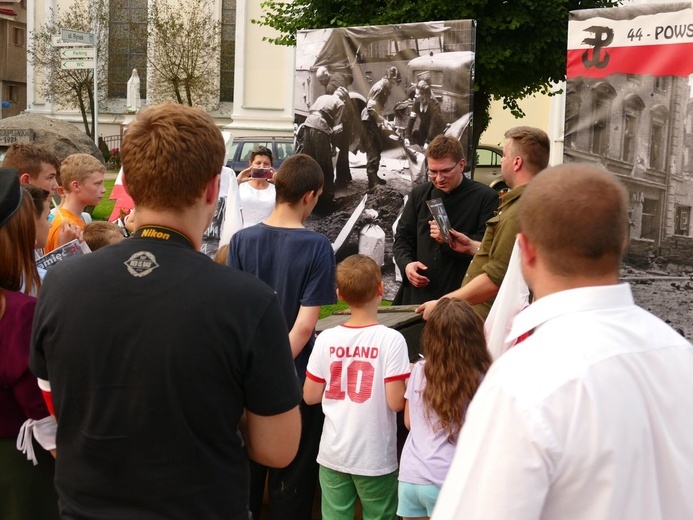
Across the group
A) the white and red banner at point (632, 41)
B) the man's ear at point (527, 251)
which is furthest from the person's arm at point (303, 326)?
the white and red banner at point (632, 41)

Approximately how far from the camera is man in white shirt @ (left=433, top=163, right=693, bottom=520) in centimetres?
148

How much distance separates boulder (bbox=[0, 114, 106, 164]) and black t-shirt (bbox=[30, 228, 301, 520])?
17.7 meters

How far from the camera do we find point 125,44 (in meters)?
40.1

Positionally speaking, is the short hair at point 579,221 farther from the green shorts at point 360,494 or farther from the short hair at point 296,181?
the green shorts at point 360,494

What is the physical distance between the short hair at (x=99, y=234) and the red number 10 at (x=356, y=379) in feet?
4.95

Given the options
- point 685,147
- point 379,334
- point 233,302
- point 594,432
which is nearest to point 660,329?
point 594,432

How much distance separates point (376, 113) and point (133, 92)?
32.0 m

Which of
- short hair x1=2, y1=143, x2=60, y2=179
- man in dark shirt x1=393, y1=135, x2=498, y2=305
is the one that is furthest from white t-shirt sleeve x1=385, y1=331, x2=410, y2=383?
short hair x1=2, y1=143, x2=60, y2=179

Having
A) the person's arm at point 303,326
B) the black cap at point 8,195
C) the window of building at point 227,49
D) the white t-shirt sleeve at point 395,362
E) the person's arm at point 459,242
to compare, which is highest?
the window of building at point 227,49

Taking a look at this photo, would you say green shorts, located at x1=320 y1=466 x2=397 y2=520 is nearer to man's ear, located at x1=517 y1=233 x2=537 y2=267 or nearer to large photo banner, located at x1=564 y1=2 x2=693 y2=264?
man's ear, located at x1=517 y1=233 x2=537 y2=267

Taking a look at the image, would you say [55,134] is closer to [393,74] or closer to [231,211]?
[393,74]

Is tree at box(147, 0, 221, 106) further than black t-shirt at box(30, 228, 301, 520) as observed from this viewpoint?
Yes

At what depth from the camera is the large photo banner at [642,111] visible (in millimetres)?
5660

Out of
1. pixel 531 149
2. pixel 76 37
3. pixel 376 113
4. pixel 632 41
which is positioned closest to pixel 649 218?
pixel 632 41
